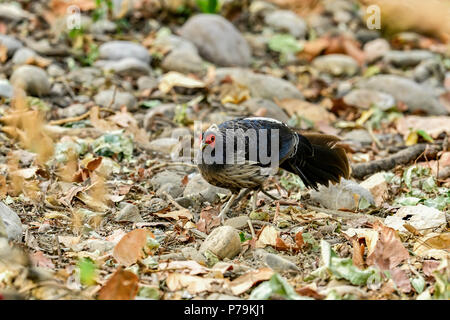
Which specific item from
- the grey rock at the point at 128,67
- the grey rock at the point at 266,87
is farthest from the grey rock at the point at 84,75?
the grey rock at the point at 266,87

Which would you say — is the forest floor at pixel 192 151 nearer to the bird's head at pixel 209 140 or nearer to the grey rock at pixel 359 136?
the grey rock at pixel 359 136

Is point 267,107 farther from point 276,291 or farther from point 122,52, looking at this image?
point 276,291

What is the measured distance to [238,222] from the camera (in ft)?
15.7

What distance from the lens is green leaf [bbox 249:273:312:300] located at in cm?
348

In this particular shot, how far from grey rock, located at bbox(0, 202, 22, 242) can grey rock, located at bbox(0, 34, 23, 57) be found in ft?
14.0

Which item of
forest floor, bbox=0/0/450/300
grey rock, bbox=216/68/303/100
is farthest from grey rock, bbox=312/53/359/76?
grey rock, bbox=216/68/303/100

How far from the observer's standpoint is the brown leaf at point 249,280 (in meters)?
3.64

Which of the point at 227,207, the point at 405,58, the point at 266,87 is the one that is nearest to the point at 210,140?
the point at 227,207

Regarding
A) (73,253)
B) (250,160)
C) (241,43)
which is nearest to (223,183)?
(250,160)

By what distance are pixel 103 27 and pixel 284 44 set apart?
2.82 meters

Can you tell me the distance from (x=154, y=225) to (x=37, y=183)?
125cm

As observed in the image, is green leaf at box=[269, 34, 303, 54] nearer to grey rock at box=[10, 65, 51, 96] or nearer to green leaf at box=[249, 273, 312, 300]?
grey rock at box=[10, 65, 51, 96]

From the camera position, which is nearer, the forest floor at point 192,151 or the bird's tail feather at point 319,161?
the forest floor at point 192,151

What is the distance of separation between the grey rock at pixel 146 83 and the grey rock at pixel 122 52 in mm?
567
